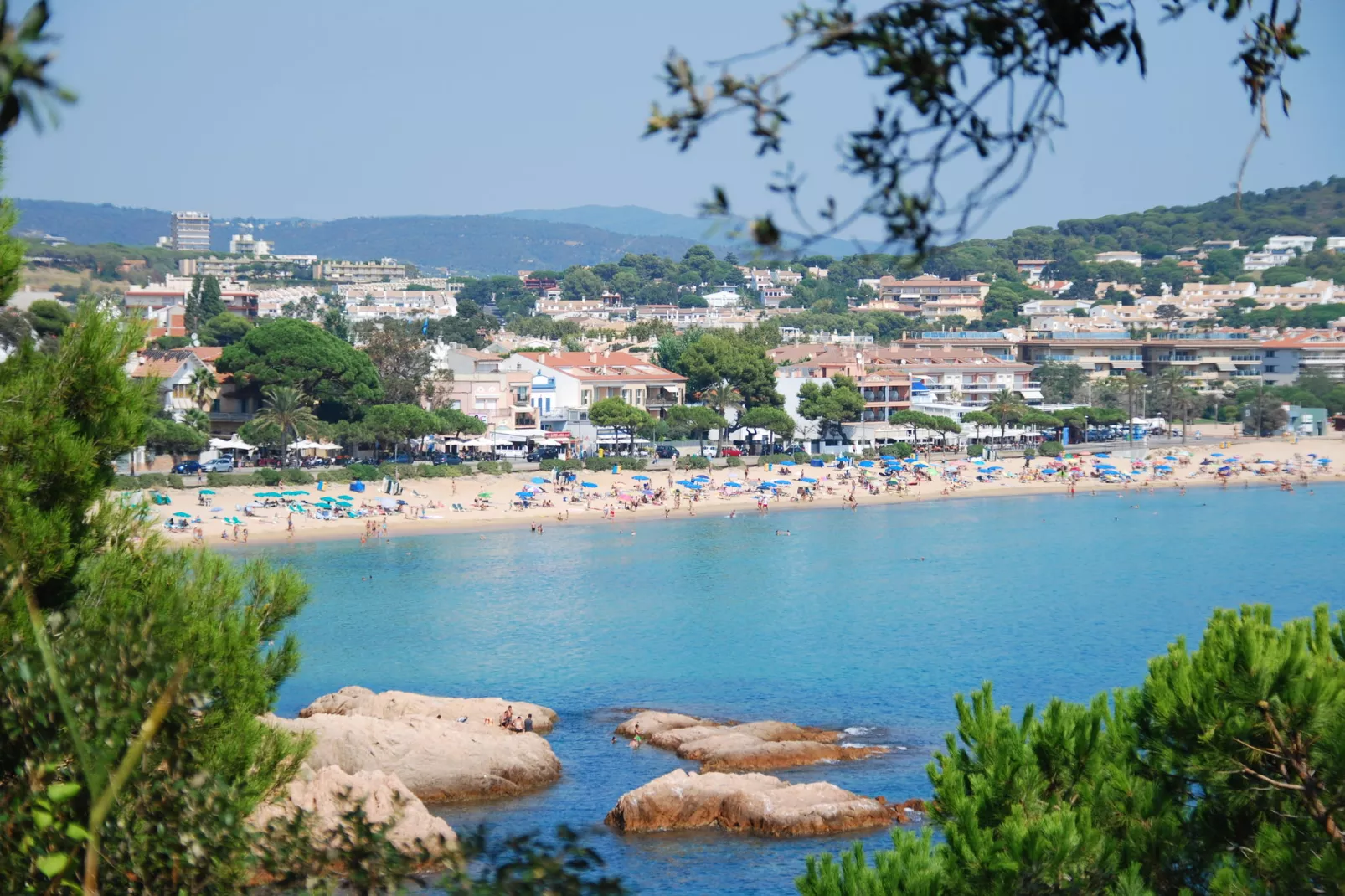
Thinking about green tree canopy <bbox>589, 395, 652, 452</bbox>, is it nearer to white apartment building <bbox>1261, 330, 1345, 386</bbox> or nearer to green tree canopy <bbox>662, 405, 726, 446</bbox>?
green tree canopy <bbox>662, 405, 726, 446</bbox>

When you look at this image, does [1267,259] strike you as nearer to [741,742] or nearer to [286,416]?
[286,416]

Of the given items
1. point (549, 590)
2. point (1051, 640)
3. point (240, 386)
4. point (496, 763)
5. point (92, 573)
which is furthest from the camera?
point (240, 386)

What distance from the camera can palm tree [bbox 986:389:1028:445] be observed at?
205ft

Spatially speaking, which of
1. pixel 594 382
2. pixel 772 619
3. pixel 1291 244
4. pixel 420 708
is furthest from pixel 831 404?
pixel 1291 244

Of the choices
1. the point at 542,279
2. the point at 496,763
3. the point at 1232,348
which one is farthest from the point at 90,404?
the point at 542,279

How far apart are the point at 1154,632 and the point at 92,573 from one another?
26.4 meters

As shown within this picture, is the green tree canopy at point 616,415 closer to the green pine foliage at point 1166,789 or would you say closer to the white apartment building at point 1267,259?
the green pine foliage at point 1166,789

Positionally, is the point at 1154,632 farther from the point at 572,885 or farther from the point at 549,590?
the point at 572,885

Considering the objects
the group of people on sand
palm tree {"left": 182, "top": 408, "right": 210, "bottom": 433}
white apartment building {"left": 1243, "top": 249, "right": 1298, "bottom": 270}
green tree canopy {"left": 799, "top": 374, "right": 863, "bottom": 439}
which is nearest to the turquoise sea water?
the group of people on sand

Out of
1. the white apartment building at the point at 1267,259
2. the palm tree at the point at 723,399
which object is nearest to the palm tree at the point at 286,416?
the palm tree at the point at 723,399

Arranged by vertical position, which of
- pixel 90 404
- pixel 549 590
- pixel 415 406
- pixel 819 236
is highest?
pixel 819 236

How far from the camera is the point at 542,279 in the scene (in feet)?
547

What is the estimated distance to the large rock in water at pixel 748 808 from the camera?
52.4ft

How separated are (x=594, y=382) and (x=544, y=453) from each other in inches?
189
